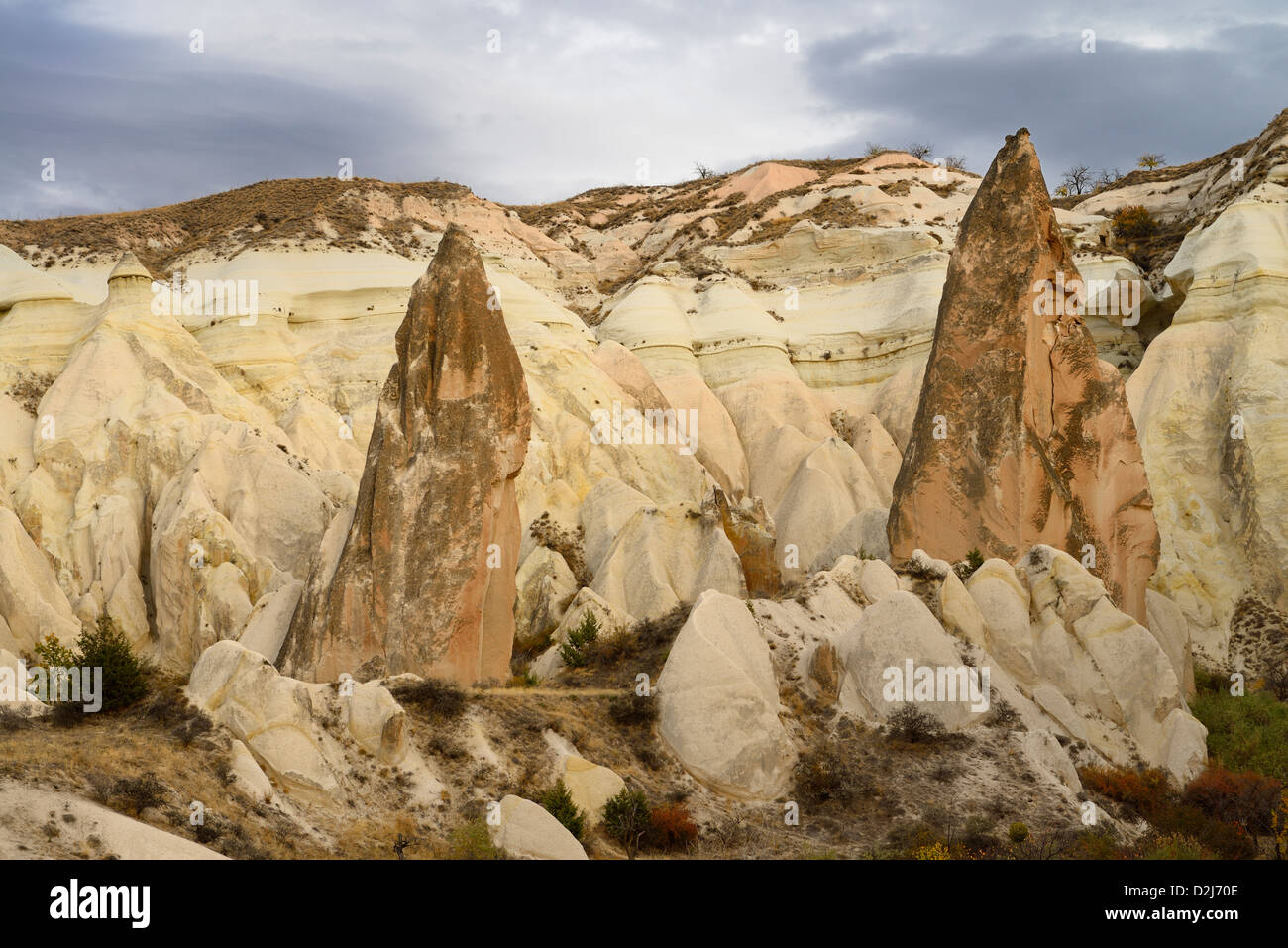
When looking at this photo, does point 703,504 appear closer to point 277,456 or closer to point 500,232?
point 277,456

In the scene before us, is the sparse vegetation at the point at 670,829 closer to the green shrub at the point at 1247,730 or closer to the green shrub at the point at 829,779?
the green shrub at the point at 829,779

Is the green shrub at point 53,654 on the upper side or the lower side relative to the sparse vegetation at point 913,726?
upper

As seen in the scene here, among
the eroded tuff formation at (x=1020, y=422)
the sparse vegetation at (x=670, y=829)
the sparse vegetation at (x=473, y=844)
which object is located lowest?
the sparse vegetation at (x=670, y=829)

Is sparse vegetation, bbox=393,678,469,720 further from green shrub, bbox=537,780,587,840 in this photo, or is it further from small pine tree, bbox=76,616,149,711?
small pine tree, bbox=76,616,149,711

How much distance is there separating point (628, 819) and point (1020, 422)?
17099 millimetres

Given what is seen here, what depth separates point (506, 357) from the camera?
94.6 feet

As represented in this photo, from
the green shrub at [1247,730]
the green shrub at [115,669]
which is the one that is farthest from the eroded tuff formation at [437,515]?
the green shrub at [1247,730]

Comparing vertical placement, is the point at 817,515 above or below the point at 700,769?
above

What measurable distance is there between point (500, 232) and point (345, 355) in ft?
56.8

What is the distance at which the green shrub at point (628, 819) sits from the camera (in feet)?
66.6

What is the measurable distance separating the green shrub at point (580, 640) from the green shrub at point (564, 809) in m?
8.44

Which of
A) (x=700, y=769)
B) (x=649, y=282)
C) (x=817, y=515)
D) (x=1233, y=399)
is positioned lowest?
(x=700, y=769)

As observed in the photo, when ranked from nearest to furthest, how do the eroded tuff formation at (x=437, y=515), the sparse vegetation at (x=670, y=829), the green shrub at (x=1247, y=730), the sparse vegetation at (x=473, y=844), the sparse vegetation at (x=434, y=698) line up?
the sparse vegetation at (x=473, y=844)
the sparse vegetation at (x=670, y=829)
the sparse vegetation at (x=434, y=698)
the eroded tuff formation at (x=437, y=515)
the green shrub at (x=1247, y=730)
